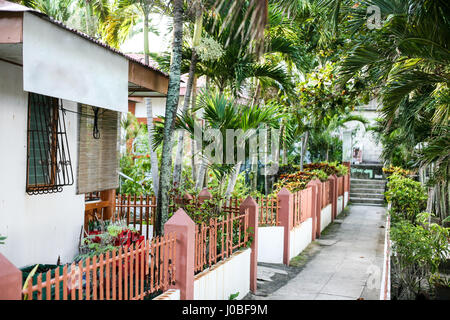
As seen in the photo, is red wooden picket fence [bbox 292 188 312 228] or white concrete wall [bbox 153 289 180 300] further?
red wooden picket fence [bbox 292 188 312 228]

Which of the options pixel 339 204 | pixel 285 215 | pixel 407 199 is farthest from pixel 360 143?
pixel 285 215

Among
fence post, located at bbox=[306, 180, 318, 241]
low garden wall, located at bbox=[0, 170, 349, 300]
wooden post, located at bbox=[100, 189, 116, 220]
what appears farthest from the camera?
fence post, located at bbox=[306, 180, 318, 241]

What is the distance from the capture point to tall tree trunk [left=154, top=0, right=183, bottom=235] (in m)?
6.07

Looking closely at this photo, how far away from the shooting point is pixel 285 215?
30.8 ft

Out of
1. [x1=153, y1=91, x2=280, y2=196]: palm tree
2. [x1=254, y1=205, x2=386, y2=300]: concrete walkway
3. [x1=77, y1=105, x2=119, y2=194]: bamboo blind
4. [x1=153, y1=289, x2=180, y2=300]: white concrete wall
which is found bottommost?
[x1=254, y1=205, x2=386, y2=300]: concrete walkway

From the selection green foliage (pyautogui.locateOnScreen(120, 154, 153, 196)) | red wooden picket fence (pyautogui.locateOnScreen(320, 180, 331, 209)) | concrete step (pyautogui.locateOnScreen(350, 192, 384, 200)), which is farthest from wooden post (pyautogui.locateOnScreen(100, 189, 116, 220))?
concrete step (pyautogui.locateOnScreen(350, 192, 384, 200))

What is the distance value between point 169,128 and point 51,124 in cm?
159

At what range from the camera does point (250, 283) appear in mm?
7422

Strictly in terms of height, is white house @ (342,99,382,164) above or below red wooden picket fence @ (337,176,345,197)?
above

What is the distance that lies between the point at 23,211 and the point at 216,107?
9.94 feet

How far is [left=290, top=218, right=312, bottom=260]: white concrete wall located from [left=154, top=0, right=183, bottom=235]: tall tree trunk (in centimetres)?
424

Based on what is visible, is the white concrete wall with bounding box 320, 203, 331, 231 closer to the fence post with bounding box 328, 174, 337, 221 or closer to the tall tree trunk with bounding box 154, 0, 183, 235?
the fence post with bounding box 328, 174, 337, 221
